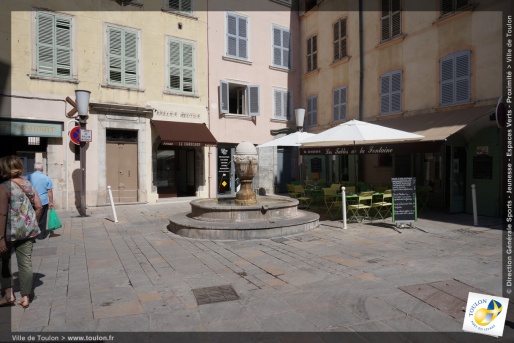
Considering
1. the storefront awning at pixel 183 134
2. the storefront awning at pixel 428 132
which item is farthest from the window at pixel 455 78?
the storefront awning at pixel 183 134

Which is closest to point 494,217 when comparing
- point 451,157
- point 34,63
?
point 451,157

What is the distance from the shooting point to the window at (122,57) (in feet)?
43.8

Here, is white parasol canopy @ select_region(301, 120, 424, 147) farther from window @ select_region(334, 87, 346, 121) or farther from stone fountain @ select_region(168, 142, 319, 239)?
window @ select_region(334, 87, 346, 121)

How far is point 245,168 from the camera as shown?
884 centimetres

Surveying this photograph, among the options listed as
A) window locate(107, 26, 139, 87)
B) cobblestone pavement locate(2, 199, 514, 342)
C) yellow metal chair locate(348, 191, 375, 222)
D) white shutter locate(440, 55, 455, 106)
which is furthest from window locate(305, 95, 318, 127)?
cobblestone pavement locate(2, 199, 514, 342)

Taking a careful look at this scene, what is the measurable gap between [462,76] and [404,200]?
4.98 metres

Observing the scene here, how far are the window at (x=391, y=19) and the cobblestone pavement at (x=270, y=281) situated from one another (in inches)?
313

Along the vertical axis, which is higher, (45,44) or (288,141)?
(45,44)

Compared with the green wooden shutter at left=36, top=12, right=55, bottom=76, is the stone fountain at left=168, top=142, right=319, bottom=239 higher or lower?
lower

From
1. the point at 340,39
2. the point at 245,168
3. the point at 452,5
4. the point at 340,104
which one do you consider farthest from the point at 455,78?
the point at 245,168

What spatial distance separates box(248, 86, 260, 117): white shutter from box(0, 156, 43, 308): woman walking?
42.9 ft

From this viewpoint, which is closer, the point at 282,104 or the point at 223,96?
the point at 223,96

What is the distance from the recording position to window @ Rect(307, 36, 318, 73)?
17297 mm

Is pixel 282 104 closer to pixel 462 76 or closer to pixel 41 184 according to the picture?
pixel 462 76
